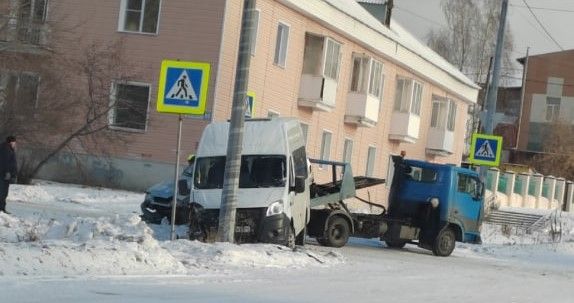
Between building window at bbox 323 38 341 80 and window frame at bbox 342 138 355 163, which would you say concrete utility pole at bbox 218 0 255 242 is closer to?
building window at bbox 323 38 341 80

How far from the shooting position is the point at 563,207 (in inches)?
2635

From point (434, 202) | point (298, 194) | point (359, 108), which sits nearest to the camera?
point (298, 194)

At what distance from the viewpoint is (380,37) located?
45375 mm

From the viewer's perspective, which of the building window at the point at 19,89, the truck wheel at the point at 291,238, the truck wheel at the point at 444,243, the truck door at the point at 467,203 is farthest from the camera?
the building window at the point at 19,89

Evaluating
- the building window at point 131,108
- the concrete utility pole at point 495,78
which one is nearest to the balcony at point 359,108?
the concrete utility pole at point 495,78

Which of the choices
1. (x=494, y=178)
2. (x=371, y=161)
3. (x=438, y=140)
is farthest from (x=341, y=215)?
(x=494, y=178)

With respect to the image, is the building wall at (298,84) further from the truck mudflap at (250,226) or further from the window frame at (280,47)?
the truck mudflap at (250,226)

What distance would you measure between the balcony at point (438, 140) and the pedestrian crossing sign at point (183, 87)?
4112cm

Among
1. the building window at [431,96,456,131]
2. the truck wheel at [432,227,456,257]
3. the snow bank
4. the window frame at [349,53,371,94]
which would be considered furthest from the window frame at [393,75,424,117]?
the snow bank

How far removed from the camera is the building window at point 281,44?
3778 cm

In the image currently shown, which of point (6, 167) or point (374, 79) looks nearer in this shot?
point (6, 167)

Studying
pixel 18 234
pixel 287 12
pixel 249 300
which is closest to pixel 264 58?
pixel 287 12

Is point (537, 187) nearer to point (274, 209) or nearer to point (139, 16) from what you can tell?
point (139, 16)

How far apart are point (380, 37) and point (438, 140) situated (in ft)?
41.0
